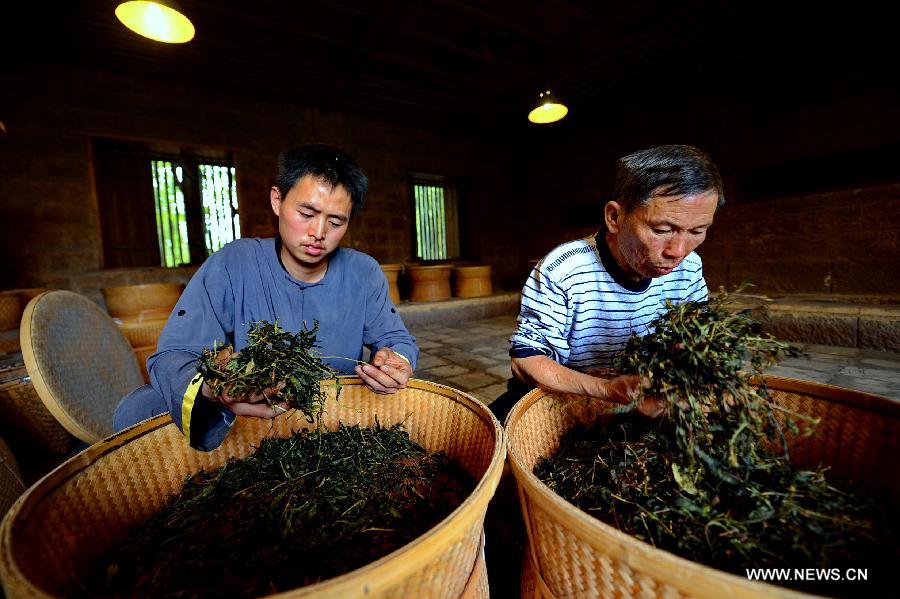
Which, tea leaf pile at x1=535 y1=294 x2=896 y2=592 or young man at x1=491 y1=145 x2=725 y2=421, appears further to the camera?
young man at x1=491 y1=145 x2=725 y2=421

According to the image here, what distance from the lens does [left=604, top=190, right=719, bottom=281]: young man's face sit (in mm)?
1445

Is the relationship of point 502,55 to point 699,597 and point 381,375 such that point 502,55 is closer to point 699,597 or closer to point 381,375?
point 381,375

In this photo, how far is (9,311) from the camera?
383 centimetres

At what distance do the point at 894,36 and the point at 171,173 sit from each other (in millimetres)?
12350

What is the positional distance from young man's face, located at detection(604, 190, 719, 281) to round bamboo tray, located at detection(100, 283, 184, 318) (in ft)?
18.5

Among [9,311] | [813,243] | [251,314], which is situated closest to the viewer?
[251,314]

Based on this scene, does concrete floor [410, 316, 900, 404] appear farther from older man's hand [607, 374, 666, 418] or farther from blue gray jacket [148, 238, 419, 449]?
older man's hand [607, 374, 666, 418]

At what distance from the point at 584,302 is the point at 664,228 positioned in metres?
0.50

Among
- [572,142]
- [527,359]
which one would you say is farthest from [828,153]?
[527,359]

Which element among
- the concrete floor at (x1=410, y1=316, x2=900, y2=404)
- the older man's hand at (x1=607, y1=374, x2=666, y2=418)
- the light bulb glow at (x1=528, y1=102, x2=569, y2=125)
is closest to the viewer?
the older man's hand at (x1=607, y1=374, x2=666, y2=418)

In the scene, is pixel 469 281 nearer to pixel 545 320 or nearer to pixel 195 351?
pixel 545 320

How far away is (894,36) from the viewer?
5430mm

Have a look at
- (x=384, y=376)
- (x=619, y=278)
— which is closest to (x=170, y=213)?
(x=384, y=376)

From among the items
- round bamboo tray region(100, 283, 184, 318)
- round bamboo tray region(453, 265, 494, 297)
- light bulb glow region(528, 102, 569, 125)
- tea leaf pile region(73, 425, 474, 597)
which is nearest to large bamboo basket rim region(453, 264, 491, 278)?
round bamboo tray region(453, 265, 494, 297)
